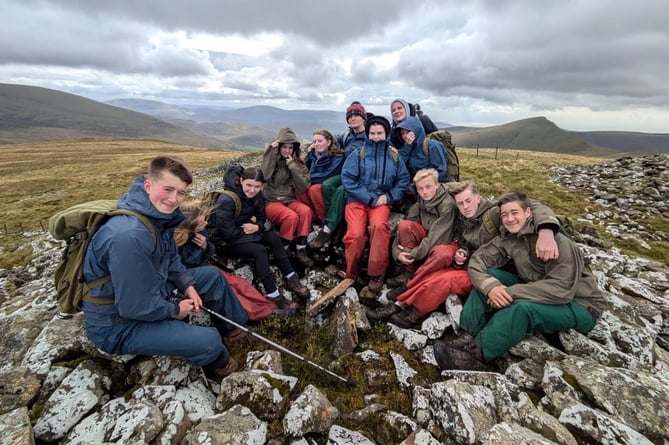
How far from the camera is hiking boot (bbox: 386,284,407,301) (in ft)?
26.6

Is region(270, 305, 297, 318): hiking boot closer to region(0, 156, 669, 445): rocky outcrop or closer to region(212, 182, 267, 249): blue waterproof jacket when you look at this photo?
region(0, 156, 669, 445): rocky outcrop

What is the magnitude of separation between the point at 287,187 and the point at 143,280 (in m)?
5.77

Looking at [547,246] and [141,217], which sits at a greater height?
[141,217]

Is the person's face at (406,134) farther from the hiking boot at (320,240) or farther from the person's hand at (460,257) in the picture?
the person's hand at (460,257)

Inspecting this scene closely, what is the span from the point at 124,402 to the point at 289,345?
322cm

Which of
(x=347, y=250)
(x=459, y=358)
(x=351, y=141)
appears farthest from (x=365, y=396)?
(x=351, y=141)

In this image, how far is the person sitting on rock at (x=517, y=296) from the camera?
5.88 metres

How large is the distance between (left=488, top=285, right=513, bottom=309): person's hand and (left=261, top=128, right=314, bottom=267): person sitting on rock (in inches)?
206

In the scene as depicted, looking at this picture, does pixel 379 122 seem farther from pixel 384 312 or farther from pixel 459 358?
pixel 459 358

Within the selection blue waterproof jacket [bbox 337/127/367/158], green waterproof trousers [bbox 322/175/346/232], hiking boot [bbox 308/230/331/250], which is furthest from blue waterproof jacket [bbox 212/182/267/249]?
blue waterproof jacket [bbox 337/127/367/158]

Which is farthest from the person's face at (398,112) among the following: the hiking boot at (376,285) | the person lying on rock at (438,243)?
the hiking boot at (376,285)

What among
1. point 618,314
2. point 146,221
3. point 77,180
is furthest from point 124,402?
point 77,180

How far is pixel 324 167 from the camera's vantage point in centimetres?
1080

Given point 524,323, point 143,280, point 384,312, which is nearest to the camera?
point 143,280
